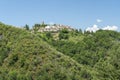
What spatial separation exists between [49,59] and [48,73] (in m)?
1.21

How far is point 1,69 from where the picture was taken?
2288 cm

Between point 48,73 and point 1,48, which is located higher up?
point 1,48

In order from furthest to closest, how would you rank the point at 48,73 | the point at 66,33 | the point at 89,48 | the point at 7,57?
1. the point at 66,33
2. the point at 89,48
3. the point at 7,57
4. the point at 48,73

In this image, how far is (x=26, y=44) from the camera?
24.8 m

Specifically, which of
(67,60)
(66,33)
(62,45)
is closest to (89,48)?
(62,45)

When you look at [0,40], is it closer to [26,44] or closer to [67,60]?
[26,44]

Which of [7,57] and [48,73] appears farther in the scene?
[7,57]

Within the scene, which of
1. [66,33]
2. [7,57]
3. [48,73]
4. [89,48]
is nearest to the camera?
[48,73]

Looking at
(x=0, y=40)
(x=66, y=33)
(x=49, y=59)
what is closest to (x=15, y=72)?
(x=49, y=59)

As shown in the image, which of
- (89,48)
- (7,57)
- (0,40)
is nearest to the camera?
(7,57)

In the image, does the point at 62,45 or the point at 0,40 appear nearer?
the point at 0,40

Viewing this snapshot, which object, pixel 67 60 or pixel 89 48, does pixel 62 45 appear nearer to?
pixel 89 48

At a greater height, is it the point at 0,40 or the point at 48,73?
the point at 0,40

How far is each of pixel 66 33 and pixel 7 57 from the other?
8936 centimetres
